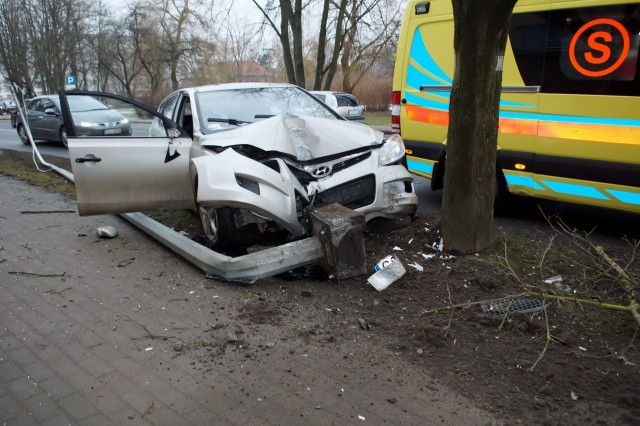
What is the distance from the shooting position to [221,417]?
259 cm

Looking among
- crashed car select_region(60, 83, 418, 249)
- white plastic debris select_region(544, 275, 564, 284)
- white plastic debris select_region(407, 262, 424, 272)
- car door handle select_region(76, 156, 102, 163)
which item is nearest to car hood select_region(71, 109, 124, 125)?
crashed car select_region(60, 83, 418, 249)

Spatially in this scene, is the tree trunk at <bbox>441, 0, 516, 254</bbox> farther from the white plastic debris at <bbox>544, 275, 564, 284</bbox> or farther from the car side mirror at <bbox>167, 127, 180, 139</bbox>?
the car side mirror at <bbox>167, 127, 180, 139</bbox>

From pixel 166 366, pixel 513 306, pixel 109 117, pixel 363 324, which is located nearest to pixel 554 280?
pixel 513 306

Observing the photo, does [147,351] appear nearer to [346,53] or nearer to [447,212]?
[447,212]

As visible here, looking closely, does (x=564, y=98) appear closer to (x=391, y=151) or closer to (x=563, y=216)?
(x=563, y=216)

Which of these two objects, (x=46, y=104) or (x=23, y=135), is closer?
(x=46, y=104)

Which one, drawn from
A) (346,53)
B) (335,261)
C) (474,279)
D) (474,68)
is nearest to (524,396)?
(474,279)

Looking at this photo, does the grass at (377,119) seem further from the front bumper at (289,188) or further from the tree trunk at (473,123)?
the tree trunk at (473,123)

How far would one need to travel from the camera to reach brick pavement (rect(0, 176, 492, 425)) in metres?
2.62

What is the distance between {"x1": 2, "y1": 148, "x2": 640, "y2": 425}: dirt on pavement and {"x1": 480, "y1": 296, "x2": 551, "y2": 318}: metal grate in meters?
0.01

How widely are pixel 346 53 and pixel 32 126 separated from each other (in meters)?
20.5

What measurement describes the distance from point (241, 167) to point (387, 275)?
157 centimetres

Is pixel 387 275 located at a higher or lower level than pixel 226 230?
lower

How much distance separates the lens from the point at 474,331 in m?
3.36
